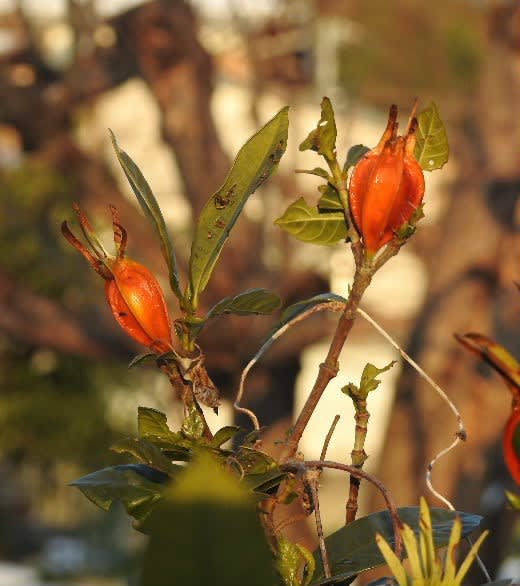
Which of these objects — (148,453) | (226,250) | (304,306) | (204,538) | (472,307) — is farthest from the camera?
(226,250)

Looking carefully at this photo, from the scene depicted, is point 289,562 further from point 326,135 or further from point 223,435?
point 326,135

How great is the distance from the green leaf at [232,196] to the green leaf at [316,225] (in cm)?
4

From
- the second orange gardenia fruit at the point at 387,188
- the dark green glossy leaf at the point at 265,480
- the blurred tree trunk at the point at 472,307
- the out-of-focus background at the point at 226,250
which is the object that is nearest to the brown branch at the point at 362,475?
the dark green glossy leaf at the point at 265,480

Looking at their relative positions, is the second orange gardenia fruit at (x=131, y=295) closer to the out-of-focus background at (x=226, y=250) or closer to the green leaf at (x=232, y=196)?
the green leaf at (x=232, y=196)

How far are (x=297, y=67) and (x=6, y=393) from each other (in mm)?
2101

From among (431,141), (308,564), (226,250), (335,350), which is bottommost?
(308,564)

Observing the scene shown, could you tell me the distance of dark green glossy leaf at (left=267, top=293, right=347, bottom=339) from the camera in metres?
0.62

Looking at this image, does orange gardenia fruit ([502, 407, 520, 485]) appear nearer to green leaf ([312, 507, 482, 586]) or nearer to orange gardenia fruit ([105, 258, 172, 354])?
green leaf ([312, 507, 482, 586])

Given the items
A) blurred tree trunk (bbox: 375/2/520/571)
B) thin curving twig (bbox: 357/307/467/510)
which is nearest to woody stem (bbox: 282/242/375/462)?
thin curving twig (bbox: 357/307/467/510)

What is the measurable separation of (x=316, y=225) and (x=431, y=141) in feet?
0.27

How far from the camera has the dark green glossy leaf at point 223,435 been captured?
59cm

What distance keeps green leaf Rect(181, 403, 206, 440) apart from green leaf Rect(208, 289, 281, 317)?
6 centimetres

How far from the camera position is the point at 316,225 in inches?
25.6

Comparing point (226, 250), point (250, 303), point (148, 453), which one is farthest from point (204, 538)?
point (226, 250)
